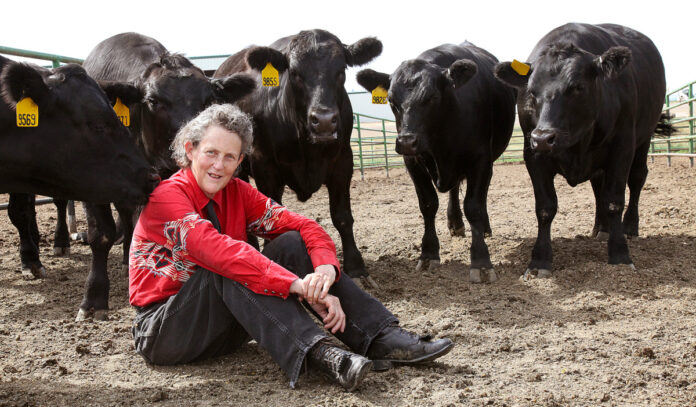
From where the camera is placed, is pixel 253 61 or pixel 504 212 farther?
pixel 504 212

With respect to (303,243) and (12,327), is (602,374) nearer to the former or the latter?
(303,243)

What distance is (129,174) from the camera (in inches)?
140

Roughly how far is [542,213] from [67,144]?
338 centimetres

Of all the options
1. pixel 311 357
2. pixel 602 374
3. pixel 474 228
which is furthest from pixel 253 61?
pixel 602 374

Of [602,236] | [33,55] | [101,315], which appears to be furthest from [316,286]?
[33,55]

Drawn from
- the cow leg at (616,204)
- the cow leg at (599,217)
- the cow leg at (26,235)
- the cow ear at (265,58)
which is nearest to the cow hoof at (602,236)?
the cow leg at (599,217)

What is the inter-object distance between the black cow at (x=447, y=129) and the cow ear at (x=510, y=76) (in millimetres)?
189

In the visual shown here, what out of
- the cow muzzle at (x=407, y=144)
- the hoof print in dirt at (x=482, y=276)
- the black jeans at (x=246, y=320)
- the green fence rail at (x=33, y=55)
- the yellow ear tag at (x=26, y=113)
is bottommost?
the hoof print in dirt at (x=482, y=276)

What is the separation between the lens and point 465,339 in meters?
3.43

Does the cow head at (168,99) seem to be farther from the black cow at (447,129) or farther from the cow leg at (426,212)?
the cow leg at (426,212)

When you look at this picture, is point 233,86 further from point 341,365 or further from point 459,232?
point 341,365

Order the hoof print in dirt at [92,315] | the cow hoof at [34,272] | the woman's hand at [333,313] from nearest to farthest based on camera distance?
1. the woman's hand at [333,313]
2. the hoof print in dirt at [92,315]
3. the cow hoof at [34,272]

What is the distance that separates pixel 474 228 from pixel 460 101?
1034 mm

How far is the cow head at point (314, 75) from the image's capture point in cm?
470
